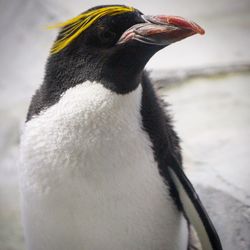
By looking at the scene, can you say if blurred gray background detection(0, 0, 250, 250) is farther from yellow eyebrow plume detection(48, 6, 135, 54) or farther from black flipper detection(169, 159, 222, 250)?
yellow eyebrow plume detection(48, 6, 135, 54)

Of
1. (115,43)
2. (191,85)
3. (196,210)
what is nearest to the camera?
(115,43)

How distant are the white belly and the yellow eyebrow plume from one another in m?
0.10

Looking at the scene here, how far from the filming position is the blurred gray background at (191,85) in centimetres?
143

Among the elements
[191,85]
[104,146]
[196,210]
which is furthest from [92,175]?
[191,85]

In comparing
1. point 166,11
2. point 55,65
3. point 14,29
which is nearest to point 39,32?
point 14,29

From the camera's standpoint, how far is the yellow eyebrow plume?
0.82 meters

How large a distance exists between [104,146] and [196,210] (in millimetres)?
265

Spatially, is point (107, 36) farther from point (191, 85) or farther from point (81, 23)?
point (191, 85)

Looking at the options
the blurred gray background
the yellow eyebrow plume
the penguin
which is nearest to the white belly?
the penguin

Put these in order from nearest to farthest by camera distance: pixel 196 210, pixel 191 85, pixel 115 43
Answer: pixel 115 43 < pixel 196 210 < pixel 191 85

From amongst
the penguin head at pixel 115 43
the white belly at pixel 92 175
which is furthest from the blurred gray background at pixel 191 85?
the penguin head at pixel 115 43

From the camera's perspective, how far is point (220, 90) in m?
2.04

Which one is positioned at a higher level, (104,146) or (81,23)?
(81,23)

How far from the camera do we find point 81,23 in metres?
0.85
